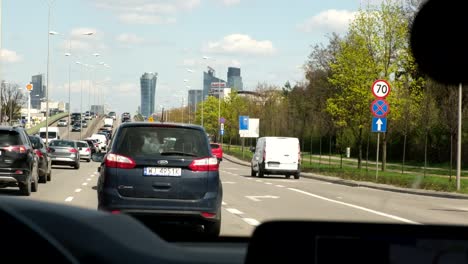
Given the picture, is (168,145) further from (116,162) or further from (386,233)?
(386,233)

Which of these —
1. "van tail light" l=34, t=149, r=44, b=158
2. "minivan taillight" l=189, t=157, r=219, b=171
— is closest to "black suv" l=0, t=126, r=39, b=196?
"van tail light" l=34, t=149, r=44, b=158

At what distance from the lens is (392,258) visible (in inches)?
84.7

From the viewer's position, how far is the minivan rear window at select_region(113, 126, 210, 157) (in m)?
11.7

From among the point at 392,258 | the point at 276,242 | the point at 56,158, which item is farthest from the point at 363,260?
the point at 56,158

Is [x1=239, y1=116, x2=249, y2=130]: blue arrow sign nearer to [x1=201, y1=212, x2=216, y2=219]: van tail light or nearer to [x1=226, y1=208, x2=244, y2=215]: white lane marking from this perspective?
[x1=226, y1=208, x2=244, y2=215]: white lane marking

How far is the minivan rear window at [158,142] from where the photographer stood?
11.7m

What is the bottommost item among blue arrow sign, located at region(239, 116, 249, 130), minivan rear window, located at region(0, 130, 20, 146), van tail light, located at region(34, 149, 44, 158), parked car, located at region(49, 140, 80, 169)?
parked car, located at region(49, 140, 80, 169)

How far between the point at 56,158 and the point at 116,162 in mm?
32199

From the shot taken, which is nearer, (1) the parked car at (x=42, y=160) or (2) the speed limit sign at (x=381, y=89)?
(1) the parked car at (x=42, y=160)

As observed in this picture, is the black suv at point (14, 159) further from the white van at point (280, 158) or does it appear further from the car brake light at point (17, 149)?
the white van at point (280, 158)

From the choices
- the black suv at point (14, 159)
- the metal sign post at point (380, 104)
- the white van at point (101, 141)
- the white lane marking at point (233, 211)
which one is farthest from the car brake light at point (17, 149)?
the white van at point (101, 141)

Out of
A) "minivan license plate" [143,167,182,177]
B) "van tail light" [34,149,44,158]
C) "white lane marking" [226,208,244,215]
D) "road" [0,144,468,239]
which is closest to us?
"minivan license plate" [143,167,182,177]

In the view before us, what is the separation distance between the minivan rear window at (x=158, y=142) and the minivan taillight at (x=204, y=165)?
99mm

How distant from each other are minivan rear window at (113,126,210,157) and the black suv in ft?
31.5
